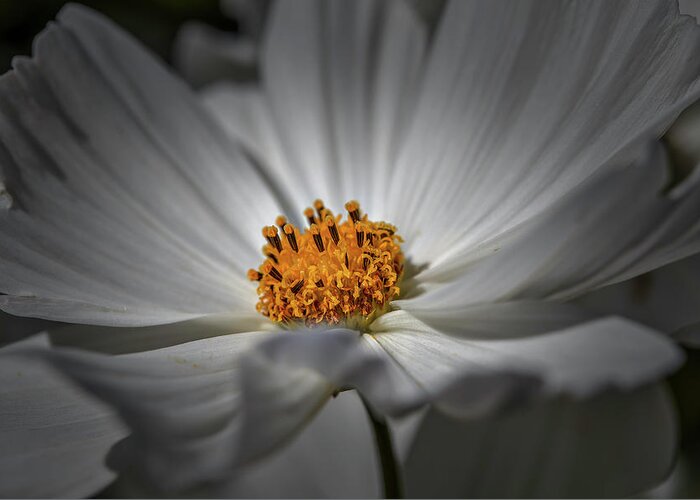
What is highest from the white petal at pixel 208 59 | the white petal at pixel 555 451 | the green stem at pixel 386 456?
the white petal at pixel 208 59

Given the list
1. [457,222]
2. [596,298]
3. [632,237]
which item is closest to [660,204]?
[632,237]

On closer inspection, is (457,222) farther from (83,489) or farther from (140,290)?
(83,489)

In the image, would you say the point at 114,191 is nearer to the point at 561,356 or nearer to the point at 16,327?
the point at 16,327

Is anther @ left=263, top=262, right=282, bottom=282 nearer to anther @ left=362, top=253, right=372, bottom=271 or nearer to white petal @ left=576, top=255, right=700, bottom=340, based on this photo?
anther @ left=362, top=253, right=372, bottom=271

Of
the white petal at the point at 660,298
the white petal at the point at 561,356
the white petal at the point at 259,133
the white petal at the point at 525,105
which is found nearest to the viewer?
A: the white petal at the point at 561,356

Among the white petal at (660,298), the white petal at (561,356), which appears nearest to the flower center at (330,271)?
the white petal at (561,356)

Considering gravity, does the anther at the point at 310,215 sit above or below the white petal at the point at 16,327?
below

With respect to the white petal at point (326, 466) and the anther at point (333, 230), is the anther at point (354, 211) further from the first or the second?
the white petal at point (326, 466)
